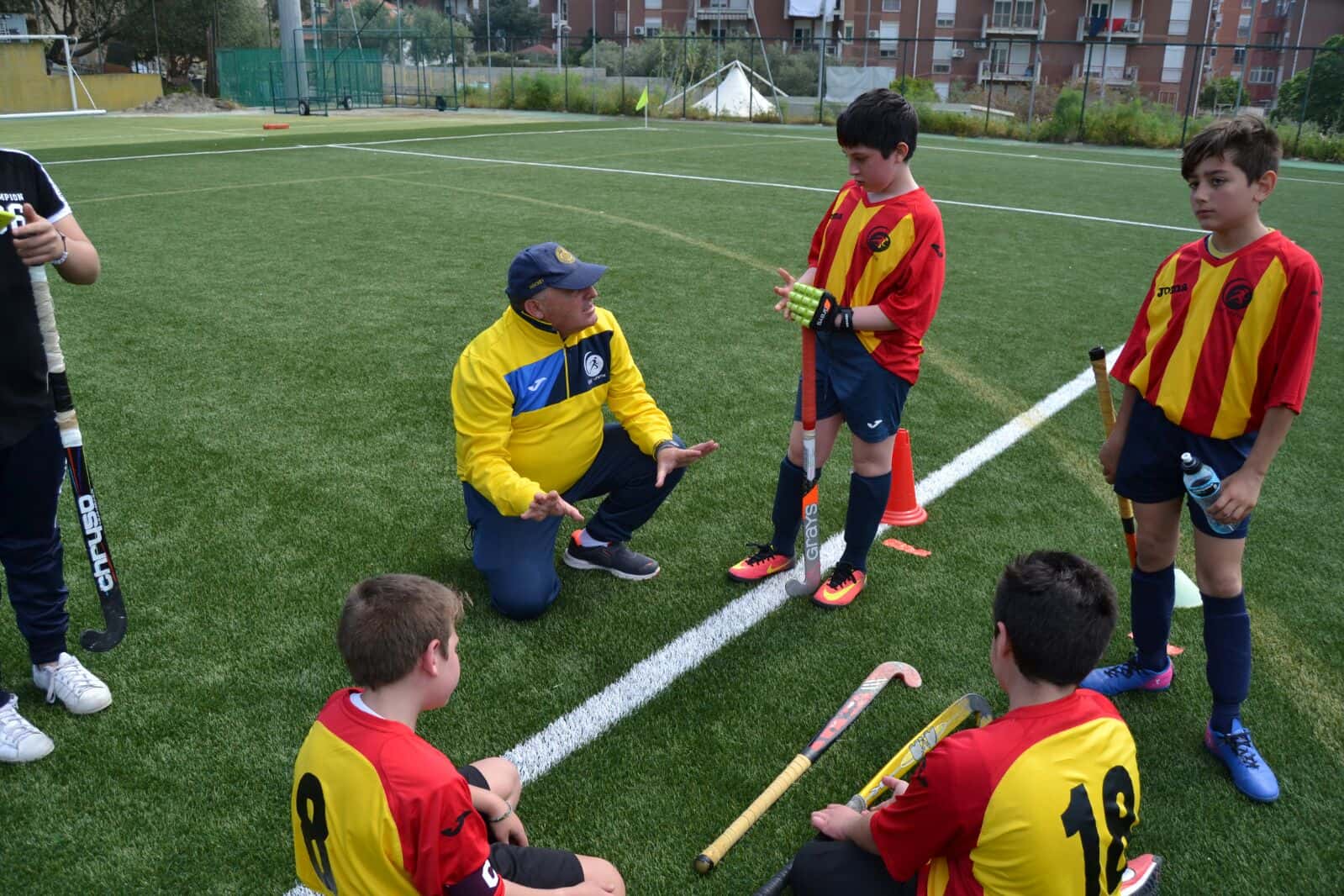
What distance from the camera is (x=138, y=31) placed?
5034 cm

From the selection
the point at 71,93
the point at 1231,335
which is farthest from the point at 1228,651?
the point at 71,93

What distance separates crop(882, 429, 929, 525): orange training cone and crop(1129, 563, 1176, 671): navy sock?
1.49 metres

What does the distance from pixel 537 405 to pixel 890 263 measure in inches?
59.4

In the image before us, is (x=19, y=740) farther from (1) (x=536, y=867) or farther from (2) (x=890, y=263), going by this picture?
(2) (x=890, y=263)

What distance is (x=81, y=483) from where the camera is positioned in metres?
3.43

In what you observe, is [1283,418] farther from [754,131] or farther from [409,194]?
[754,131]

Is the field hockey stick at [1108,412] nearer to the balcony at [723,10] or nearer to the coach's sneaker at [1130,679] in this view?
the coach's sneaker at [1130,679]

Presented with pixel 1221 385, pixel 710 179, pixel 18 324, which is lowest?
pixel 710 179

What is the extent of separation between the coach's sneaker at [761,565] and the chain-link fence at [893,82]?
23985 mm

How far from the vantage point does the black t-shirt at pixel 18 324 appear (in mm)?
2998

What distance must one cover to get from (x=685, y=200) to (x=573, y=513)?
38.7ft

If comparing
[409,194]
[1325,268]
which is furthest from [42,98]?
[1325,268]

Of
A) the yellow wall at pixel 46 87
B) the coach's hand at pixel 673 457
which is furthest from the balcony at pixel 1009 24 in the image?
the coach's hand at pixel 673 457

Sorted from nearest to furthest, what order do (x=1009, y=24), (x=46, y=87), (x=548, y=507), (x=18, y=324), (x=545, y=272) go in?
(x=18, y=324)
(x=548, y=507)
(x=545, y=272)
(x=46, y=87)
(x=1009, y=24)
